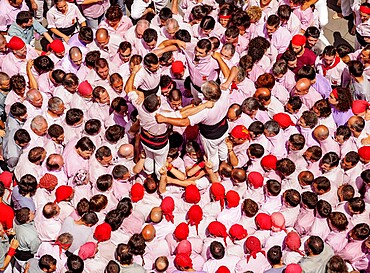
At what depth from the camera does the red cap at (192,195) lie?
10.2m

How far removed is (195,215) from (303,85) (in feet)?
10.8

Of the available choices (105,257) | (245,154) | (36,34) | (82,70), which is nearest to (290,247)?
(245,154)

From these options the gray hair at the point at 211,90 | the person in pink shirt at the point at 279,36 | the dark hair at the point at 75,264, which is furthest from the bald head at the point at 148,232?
the person in pink shirt at the point at 279,36

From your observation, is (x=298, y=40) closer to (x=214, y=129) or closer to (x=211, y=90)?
(x=214, y=129)

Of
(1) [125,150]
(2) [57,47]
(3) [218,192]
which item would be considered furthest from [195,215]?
(2) [57,47]

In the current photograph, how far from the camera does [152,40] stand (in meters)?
11.6

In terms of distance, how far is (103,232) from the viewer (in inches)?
375

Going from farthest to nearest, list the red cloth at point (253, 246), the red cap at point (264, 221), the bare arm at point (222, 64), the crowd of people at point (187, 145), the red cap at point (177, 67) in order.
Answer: the red cap at point (177, 67)
the bare arm at point (222, 64)
the red cap at point (264, 221)
the crowd of people at point (187, 145)
the red cloth at point (253, 246)

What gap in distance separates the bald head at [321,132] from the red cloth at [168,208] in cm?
287

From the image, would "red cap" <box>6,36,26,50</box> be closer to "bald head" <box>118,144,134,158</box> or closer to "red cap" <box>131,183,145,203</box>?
"bald head" <box>118,144,134,158</box>

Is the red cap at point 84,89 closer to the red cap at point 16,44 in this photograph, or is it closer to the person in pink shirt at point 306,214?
the red cap at point 16,44

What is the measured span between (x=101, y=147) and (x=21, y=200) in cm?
163

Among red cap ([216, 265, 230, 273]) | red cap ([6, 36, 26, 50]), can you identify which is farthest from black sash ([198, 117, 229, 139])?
red cap ([6, 36, 26, 50])

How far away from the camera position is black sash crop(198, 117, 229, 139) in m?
10.1
